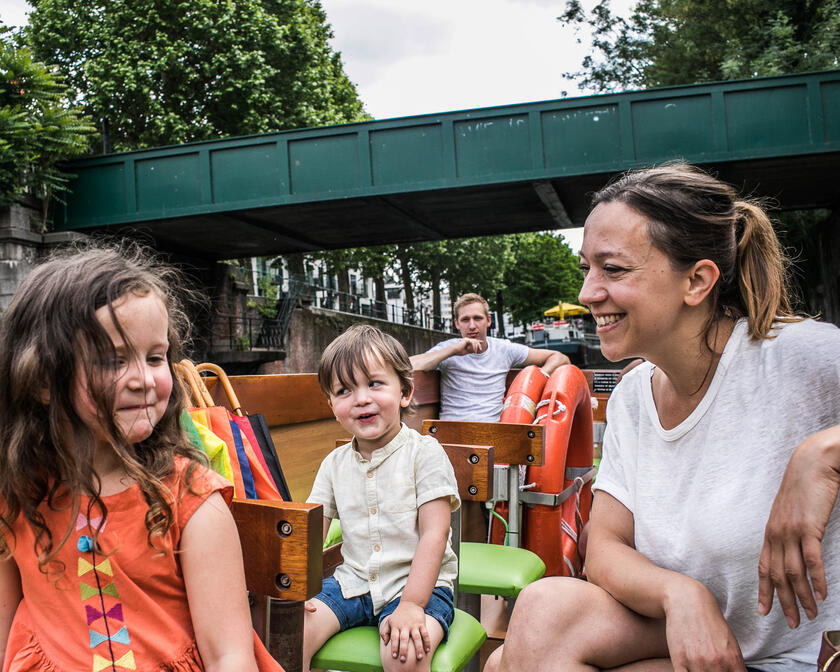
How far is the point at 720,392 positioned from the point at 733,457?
0.14 meters

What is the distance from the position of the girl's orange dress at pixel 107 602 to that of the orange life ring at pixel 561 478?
7.39ft

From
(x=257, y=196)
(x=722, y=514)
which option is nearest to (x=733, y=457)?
(x=722, y=514)

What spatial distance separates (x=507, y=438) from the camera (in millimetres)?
3139

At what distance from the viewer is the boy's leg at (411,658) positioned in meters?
1.84

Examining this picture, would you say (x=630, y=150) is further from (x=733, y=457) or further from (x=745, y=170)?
(x=733, y=457)

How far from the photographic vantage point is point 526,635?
60.1 inches

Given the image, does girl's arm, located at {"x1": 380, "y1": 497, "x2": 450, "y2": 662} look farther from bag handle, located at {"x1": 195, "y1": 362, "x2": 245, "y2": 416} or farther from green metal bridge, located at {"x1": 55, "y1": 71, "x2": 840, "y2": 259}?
green metal bridge, located at {"x1": 55, "y1": 71, "x2": 840, "y2": 259}

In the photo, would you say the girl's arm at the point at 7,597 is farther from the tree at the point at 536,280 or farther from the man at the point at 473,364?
the tree at the point at 536,280

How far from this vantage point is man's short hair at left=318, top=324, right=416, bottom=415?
7.18ft

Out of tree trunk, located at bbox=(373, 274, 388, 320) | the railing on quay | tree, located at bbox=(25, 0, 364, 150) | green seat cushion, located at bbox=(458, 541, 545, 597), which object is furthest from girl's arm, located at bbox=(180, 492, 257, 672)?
tree trunk, located at bbox=(373, 274, 388, 320)

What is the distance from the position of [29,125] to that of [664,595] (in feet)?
49.9

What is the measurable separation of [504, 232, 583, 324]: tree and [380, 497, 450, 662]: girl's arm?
4700 cm

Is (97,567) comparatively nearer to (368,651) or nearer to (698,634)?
(368,651)

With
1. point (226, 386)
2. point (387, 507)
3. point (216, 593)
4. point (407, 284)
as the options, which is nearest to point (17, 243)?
point (226, 386)
